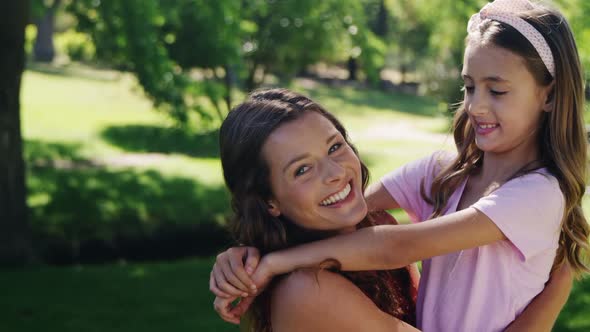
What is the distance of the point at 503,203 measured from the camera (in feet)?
7.48

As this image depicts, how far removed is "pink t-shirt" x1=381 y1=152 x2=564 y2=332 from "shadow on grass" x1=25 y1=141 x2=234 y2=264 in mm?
6950

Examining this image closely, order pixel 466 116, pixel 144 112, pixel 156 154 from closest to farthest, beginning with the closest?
pixel 466 116 < pixel 156 154 < pixel 144 112

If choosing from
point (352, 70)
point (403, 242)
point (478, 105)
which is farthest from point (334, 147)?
point (352, 70)

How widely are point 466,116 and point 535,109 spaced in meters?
0.37

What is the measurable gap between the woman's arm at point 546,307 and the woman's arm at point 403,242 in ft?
0.88

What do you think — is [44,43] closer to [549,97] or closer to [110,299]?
[110,299]

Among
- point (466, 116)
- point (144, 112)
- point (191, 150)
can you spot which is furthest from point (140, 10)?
point (144, 112)

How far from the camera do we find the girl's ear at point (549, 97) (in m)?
2.45

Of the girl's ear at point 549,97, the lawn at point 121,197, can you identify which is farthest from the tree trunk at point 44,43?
the girl's ear at point 549,97

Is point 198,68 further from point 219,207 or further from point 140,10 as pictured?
point 140,10

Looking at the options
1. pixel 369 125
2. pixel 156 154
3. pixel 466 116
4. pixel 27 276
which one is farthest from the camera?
pixel 369 125

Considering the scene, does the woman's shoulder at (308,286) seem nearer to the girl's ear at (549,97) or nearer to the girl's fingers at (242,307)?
the girl's fingers at (242,307)

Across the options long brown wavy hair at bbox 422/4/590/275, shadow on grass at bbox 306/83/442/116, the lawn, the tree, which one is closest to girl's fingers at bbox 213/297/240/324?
long brown wavy hair at bbox 422/4/590/275

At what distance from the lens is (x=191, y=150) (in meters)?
16.9
